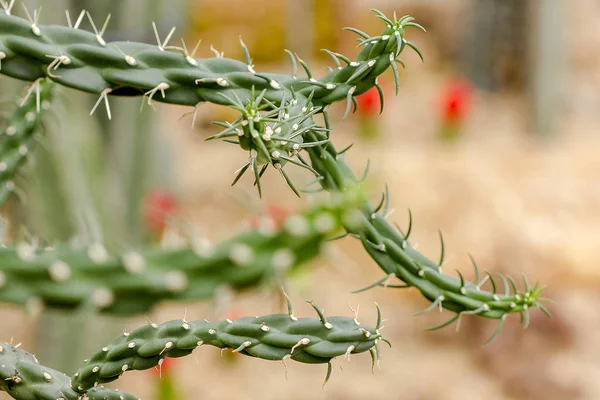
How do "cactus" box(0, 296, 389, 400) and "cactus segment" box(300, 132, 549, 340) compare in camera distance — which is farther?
"cactus segment" box(300, 132, 549, 340)

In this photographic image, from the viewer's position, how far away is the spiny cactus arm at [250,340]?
3.07 feet

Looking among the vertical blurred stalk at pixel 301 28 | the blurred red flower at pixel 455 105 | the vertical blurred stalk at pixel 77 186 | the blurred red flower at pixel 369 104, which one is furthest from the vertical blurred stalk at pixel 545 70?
the vertical blurred stalk at pixel 77 186

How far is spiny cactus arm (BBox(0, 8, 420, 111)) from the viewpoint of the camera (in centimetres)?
104

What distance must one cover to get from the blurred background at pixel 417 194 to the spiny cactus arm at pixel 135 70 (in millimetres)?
491

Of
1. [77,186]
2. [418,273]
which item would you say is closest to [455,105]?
[77,186]

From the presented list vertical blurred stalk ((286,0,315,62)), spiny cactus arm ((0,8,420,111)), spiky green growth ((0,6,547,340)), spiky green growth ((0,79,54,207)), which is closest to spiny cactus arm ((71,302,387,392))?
spiky green growth ((0,6,547,340))

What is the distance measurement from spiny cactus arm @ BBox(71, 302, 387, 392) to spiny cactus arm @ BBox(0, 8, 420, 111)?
290 millimetres

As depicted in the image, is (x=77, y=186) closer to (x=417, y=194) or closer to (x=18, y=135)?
(x=18, y=135)

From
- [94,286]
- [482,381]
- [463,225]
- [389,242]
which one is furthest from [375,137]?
[389,242]

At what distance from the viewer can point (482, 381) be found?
3.31 metres

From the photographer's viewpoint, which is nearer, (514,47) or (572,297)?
(572,297)

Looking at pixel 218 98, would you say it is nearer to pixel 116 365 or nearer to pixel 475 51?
pixel 116 365

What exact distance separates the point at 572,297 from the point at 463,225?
26.1 inches

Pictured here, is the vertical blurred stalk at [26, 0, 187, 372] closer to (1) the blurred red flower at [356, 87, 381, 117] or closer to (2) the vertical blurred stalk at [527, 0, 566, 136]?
(1) the blurred red flower at [356, 87, 381, 117]
